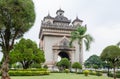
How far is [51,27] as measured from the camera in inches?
2485

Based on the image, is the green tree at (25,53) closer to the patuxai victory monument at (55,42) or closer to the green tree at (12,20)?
the patuxai victory monument at (55,42)

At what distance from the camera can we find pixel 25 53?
4328 cm

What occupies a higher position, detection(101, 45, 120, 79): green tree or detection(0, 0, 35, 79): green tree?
detection(0, 0, 35, 79): green tree

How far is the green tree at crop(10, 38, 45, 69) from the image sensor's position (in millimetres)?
42812

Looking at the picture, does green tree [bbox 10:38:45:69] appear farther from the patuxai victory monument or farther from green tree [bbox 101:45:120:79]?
green tree [bbox 101:45:120:79]

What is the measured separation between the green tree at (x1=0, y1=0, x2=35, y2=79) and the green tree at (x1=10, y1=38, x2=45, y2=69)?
2559 centimetres

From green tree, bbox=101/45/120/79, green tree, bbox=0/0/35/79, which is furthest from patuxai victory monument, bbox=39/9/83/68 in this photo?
green tree, bbox=0/0/35/79

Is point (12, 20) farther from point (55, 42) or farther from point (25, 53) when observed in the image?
point (55, 42)

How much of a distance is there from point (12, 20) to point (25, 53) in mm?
27019

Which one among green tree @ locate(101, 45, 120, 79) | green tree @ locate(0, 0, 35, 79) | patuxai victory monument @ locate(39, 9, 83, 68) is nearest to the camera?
green tree @ locate(0, 0, 35, 79)

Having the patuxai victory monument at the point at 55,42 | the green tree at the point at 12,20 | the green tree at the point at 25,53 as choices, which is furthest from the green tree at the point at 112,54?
the patuxai victory monument at the point at 55,42

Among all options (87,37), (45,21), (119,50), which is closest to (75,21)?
(45,21)

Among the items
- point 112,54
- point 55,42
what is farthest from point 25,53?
point 55,42

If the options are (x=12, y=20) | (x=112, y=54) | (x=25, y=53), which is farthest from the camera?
(x=25, y=53)
